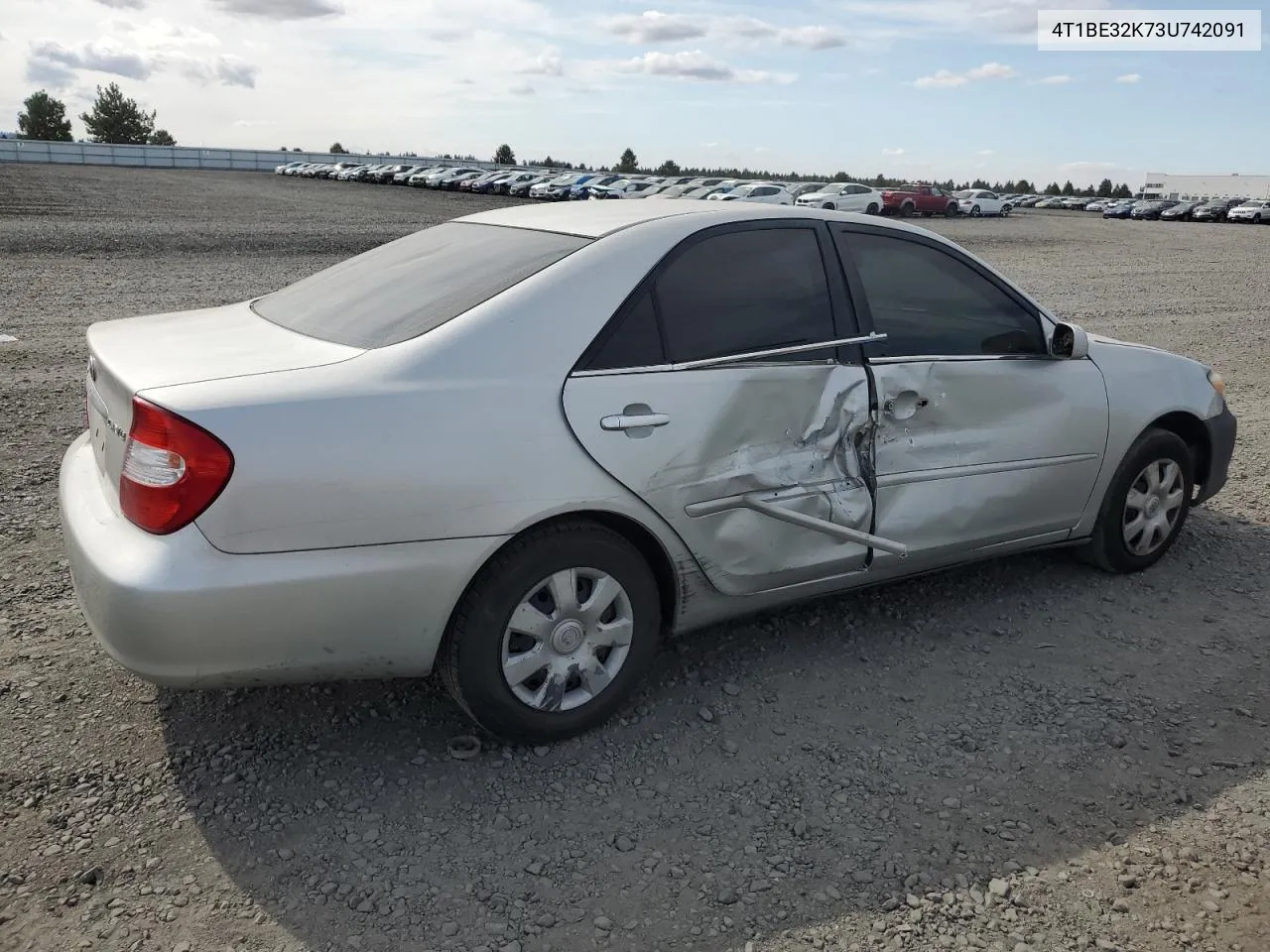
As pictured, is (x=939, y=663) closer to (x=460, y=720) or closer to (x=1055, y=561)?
(x=1055, y=561)

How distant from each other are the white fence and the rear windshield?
80199 millimetres

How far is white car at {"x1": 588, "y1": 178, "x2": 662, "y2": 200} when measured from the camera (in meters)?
43.6

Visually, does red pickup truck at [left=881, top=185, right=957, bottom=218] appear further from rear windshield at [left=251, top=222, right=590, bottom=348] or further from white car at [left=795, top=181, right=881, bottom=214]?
rear windshield at [left=251, top=222, right=590, bottom=348]

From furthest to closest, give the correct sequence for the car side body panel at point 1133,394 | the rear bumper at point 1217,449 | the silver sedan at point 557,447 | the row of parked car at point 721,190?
the row of parked car at point 721,190 → the rear bumper at point 1217,449 → the car side body panel at point 1133,394 → the silver sedan at point 557,447

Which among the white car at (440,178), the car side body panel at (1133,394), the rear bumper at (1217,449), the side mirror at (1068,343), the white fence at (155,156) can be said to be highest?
the white fence at (155,156)

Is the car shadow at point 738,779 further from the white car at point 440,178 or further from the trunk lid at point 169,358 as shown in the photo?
the white car at point 440,178

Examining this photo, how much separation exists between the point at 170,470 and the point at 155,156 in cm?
8917

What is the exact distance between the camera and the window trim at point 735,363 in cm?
326

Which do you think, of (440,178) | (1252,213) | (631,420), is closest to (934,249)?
(631,420)

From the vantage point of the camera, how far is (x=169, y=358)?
314 cm

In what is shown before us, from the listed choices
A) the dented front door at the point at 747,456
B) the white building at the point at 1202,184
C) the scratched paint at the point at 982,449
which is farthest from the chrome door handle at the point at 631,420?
the white building at the point at 1202,184

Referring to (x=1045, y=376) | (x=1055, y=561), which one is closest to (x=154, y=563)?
(x=1045, y=376)

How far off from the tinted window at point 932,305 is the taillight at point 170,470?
7.38ft

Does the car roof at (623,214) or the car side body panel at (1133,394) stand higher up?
the car roof at (623,214)
